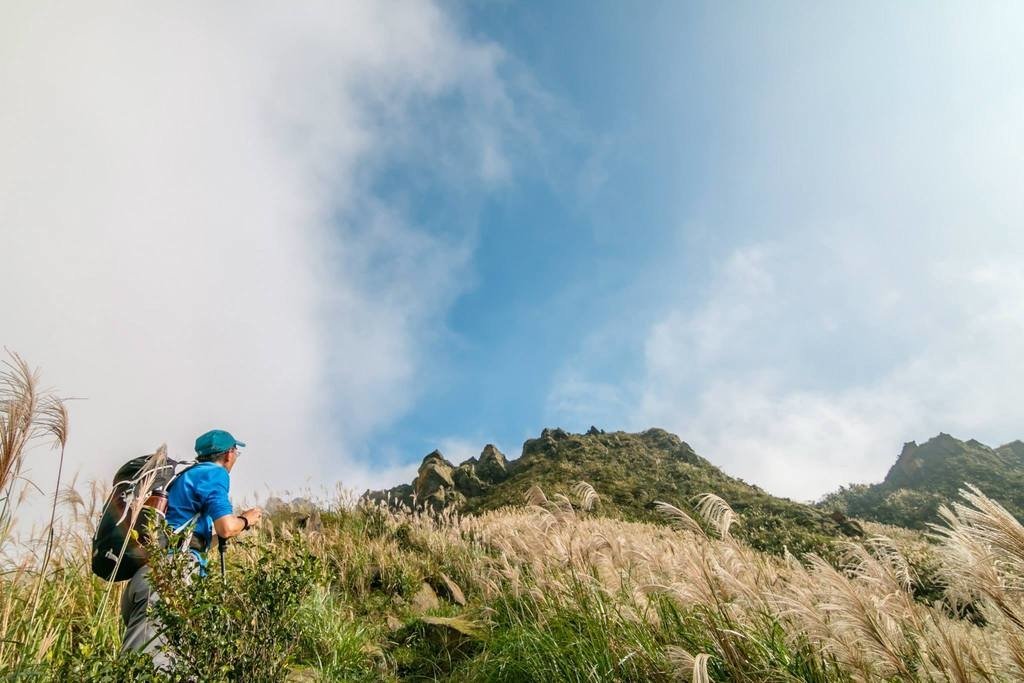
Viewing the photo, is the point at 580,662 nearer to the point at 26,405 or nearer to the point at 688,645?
the point at 688,645

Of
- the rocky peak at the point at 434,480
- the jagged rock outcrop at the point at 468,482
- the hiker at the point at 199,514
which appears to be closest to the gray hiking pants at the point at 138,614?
the hiker at the point at 199,514

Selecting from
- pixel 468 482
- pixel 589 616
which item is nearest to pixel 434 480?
pixel 468 482

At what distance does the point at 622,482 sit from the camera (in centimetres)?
3388

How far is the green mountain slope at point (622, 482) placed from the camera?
27.0 metres

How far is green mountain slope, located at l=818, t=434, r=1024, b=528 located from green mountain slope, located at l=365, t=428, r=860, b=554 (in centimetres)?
896

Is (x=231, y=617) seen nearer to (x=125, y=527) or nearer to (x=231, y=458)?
(x=125, y=527)

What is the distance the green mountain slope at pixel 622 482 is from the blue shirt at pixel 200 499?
20.3m

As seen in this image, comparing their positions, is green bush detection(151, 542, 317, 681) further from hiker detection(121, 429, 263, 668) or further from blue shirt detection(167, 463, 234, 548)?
blue shirt detection(167, 463, 234, 548)

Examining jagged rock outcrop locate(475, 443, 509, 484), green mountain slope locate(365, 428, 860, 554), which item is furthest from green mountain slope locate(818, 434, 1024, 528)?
jagged rock outcrop locate(475, 443, 509, 484)

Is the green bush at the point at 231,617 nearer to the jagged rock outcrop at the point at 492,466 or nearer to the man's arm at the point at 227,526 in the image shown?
the man's arm at the point at 227,526

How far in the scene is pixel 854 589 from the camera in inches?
102

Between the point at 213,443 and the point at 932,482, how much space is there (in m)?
62.1

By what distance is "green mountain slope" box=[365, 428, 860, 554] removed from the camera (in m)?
27.0

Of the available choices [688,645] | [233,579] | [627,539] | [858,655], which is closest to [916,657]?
[858,655]
